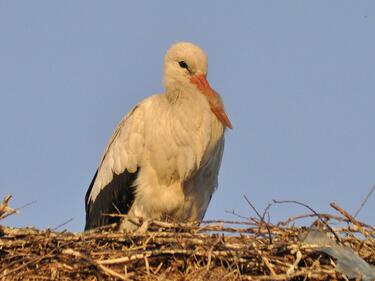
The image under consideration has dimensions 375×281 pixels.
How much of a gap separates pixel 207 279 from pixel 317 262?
58 centimetres

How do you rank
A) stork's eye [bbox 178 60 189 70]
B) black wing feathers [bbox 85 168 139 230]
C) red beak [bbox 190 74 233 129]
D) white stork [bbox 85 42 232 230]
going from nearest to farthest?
white stork [bbox 85 42 232 230], black wing feathers [bbox 85 168 139 230], red beak [bbox 190 74 233 129], stork's eye [bbox 178 60 189 70]

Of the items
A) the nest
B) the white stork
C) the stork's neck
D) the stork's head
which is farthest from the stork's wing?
the nest

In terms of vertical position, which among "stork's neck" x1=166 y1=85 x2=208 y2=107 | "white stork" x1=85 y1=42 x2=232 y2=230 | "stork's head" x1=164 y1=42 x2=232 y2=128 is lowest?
"white stork" x1=85 y1=42 x2=232 y2=230

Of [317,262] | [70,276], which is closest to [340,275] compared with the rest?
[317,262]

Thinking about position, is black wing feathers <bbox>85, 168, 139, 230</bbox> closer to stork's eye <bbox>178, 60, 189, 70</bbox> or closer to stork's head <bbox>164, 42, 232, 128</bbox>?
stork's head <bbox>164, 42, 232, 128</bbox>

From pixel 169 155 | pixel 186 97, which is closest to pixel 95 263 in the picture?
pixel 169 155

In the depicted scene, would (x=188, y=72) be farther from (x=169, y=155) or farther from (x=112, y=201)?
(x=112, y=201)

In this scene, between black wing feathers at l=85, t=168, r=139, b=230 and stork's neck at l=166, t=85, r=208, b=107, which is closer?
black wing feathers at l=85, t=168, r=139, b=230

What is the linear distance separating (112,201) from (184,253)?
1.59 metres

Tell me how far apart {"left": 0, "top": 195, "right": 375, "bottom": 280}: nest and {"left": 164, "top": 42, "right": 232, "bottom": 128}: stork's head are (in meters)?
1.53

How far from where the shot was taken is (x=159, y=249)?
5676 millimetres

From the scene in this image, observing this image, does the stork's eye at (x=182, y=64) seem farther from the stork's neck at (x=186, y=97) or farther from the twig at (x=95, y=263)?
the twig at (x=95, y=263)

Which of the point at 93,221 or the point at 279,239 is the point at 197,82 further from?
the point at 279,239

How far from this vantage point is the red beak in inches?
280
